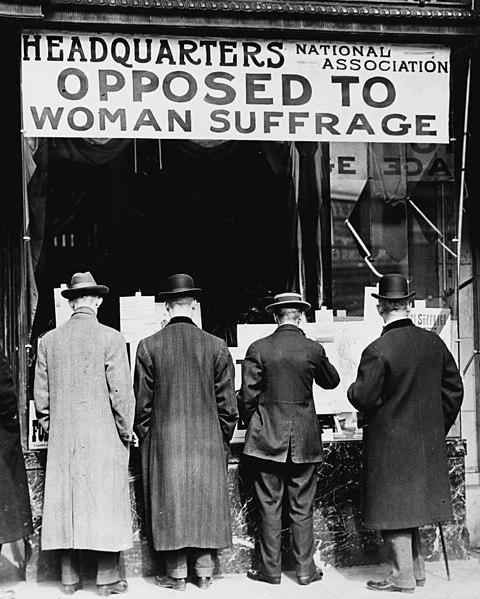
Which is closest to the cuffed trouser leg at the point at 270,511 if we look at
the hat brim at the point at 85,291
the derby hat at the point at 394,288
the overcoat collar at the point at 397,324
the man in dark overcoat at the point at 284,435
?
the man in dark overcoat at the point at 284,435

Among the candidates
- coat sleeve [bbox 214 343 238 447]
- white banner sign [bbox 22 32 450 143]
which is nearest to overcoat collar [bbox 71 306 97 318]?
coat sleeve [bbox 214 343 238 447]

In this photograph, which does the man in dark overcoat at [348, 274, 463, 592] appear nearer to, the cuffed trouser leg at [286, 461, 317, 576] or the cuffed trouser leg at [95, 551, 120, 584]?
the cuffed trouser leg at [286, 461, 317, 576]

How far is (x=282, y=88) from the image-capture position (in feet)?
22.4

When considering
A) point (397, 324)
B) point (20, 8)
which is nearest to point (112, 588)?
point (397, 324)

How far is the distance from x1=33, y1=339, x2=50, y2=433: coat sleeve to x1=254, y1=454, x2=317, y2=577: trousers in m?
1.54

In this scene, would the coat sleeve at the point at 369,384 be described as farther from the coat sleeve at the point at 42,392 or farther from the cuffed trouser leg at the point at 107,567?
the coat sleeve at the point at 42,392

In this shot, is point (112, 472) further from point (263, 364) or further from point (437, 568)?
point (437, 568)

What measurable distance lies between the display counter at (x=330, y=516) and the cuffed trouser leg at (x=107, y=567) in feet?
1.37

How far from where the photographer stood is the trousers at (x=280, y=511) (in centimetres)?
652

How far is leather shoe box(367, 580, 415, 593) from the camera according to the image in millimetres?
6250

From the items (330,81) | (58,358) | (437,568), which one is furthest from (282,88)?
(437,568)

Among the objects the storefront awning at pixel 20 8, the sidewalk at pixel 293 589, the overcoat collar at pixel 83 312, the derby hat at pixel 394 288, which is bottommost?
the sidewalk at pixel 293 589

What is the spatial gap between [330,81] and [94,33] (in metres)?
1.79

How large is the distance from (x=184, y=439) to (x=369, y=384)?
1.34 m
